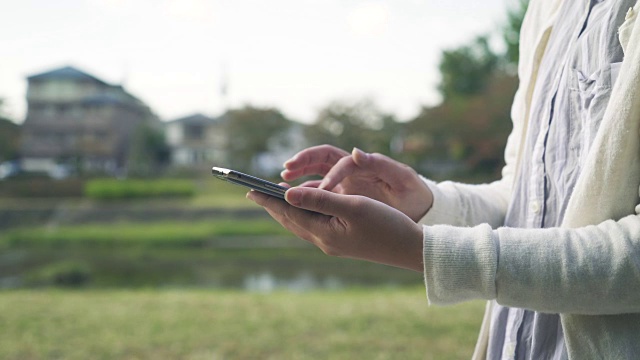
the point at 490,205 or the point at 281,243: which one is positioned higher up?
the point at 490,205

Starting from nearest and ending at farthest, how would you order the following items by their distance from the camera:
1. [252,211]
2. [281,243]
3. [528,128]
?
[528,128]
[281,243]
[252,211]

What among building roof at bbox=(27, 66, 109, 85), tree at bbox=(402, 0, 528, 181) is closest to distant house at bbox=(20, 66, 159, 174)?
building roof at bbox=(27, 66, 109, 85)

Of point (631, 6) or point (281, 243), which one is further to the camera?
point (281, 243)

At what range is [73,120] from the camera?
23094 millimetres

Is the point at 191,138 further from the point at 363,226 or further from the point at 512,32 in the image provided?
the point at 363,226

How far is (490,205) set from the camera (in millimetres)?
885

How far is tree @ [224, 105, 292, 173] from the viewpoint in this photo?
19234 millimetres

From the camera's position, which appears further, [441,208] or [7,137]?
[7,137]

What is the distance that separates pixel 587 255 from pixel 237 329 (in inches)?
96.1

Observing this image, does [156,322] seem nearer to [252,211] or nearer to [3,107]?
[252,211]

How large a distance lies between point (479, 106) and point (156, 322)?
13013mm

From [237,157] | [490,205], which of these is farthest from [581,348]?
[237,157]

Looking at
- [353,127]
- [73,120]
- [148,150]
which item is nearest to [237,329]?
[353,127]

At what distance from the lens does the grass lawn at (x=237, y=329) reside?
7.95 ft
